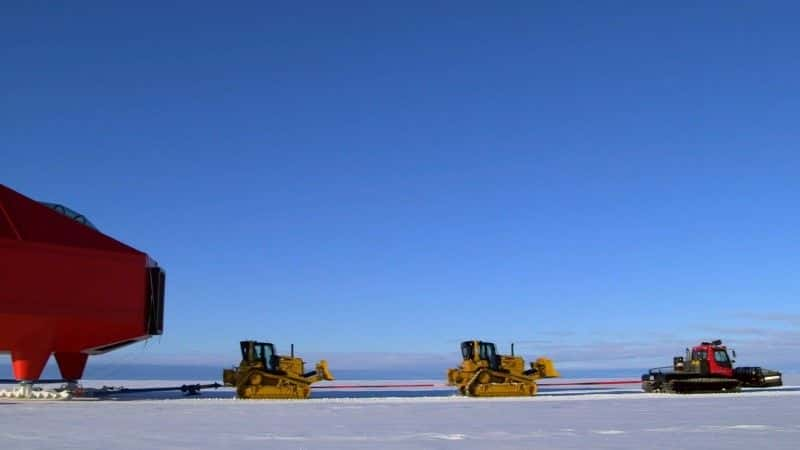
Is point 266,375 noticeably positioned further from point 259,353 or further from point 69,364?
point 69,364

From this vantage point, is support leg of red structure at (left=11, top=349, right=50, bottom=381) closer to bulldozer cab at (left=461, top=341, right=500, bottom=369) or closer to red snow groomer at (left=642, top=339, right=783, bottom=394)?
bulldozer cab at (left=461, top=341, right=500, bottom=369)

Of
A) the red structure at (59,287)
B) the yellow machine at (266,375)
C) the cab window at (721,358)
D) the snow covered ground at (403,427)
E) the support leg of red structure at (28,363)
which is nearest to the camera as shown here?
the snow covered ground at (403,427)

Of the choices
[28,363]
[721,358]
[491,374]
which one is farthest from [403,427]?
[721,358]

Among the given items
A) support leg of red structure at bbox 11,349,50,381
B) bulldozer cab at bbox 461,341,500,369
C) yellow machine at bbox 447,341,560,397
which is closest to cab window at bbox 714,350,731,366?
yellow machine at bbox 447,341,560,397

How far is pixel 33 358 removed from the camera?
29.3 metres

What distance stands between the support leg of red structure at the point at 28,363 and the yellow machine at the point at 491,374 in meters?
15.9

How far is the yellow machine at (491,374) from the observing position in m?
32.8

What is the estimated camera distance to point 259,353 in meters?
31.2

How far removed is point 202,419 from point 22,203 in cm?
1476

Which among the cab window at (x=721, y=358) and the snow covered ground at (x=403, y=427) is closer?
the snow covered ground at (x=403, y=427)

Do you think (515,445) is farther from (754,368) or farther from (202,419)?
(754,368)

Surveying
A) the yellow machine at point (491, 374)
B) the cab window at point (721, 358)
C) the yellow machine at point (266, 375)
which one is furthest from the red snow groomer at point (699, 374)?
the yellow machine at point (266, 375)

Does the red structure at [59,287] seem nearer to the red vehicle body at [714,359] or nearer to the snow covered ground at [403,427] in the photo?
the snow covered ground at [403,427]

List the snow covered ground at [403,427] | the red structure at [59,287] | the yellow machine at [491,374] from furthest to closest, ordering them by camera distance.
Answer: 1. the yellow machine at [491,374]
2. the red structure at [59,287]
3. the snow covered ground at [403,427]
